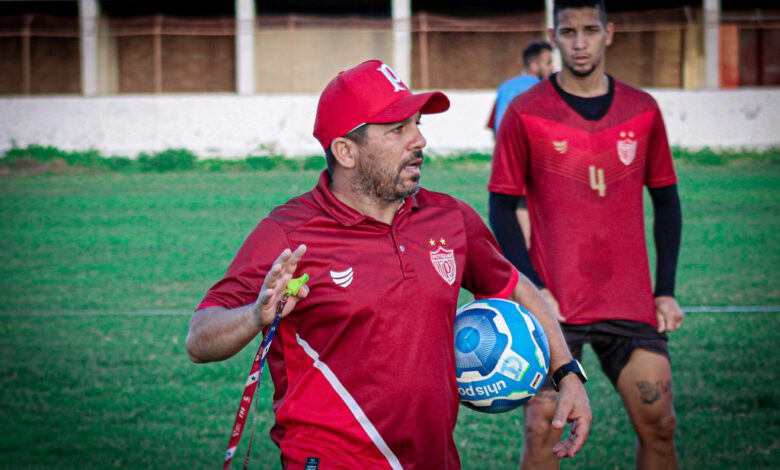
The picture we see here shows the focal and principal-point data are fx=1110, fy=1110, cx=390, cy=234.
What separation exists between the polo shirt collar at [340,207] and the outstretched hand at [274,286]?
43 cm

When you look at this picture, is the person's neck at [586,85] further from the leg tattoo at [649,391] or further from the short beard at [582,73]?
the leg tattoo at [649,391]

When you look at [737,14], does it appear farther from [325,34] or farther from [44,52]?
[44,52]

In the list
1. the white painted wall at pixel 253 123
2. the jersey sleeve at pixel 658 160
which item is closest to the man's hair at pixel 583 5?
the jersey sleeve at pixel 658 160

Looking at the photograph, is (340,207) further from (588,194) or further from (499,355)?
(588,194)

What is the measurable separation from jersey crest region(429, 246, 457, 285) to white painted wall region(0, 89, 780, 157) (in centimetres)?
2548

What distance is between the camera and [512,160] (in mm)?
5387

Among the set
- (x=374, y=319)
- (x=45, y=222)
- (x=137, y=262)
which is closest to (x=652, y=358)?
(x=374, y=319)

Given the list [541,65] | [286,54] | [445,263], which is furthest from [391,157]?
[286,54]

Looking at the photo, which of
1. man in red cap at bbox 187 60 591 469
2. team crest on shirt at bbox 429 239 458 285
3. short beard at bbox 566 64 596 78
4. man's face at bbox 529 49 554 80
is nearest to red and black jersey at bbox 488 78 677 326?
short beard at bbox 566 64 596 78

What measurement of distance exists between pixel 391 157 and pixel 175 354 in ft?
19.2

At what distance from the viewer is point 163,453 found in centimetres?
669

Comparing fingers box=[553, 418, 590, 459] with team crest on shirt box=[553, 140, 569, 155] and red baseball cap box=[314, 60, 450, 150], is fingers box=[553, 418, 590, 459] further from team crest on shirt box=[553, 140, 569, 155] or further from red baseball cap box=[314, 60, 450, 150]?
team crest on shirt box=[553, 140, 569, 155]

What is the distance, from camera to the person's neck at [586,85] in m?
5.42

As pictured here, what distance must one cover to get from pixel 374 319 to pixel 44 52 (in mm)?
32710
